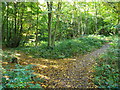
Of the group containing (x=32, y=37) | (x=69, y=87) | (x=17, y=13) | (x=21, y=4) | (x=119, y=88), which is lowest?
(x=69, y=87)

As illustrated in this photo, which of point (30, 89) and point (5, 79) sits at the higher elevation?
point (5, 79)

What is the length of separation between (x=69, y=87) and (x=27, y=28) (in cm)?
1024

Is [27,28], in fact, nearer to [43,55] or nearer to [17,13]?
[17,13]

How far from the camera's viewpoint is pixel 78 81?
407cm

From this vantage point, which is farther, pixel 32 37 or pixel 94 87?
pixel 32 37

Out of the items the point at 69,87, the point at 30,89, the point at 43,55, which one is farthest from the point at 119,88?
the point at 43,55

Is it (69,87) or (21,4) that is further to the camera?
(21,4)

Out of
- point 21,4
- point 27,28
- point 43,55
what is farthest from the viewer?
point 27,28

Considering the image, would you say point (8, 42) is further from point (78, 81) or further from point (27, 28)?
point (78, 81)

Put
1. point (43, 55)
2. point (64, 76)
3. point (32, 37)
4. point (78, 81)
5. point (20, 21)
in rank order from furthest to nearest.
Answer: point (32, 37) → point (20, 21) → point (43, 55) → point (64, 76) → point (78, 81)

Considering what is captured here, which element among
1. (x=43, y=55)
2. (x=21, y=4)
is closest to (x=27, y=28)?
(x=21, y=4)

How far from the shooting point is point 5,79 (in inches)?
116

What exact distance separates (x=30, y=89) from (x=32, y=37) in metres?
10.8

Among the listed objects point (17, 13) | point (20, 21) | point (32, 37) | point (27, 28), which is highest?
point (17, 13)
